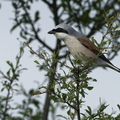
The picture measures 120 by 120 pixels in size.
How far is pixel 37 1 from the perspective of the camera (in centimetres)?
623

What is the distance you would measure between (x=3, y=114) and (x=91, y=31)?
3.11 meters

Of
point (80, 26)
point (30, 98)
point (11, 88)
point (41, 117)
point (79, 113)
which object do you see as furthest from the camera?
point (80, 26)

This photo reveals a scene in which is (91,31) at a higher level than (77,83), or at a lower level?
higher

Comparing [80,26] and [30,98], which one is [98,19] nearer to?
[80,26]

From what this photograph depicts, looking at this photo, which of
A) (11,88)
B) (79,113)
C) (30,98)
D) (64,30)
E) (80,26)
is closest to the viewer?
(79,113)

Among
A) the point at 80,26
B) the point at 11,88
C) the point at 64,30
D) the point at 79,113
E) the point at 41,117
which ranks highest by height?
the point at 80,26

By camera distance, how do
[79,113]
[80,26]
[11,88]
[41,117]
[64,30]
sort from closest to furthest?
[79,113] → [11,88] → [64,30] → [41,117] → [80,26]

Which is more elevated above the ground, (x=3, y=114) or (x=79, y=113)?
(x=3, y=114)

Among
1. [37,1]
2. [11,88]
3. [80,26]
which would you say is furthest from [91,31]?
[11,88]

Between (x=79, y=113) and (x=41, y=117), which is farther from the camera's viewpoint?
(x=41, y=117)

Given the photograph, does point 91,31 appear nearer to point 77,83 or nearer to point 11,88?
point 11,88

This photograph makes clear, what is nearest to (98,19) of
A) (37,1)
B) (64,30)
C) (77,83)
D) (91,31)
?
(91,31)

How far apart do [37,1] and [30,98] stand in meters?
1.92

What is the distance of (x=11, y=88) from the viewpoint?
3.75 metres
